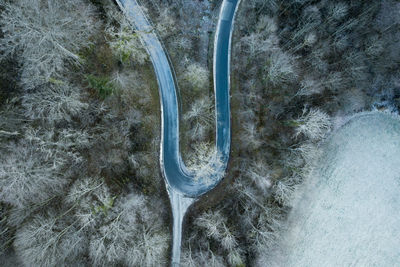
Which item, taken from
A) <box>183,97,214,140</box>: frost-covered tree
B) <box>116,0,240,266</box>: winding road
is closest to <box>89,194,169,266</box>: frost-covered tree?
<box>116,0,240,266</box>: winding road

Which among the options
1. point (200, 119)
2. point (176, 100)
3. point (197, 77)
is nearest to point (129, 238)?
point (200, 119)

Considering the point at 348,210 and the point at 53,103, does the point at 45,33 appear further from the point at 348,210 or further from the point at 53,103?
the point at 348,210

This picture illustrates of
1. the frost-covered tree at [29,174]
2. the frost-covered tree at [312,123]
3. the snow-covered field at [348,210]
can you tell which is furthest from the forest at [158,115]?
the snow-covered field at [348,210]

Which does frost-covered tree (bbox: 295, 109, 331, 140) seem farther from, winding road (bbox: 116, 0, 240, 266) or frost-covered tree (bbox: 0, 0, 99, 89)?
→ frost-covered tree (bbox: 0, 0, 99, 89)

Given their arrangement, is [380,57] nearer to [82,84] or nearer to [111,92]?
[111,92]

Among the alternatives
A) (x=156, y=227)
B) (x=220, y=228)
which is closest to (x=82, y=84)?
(x=156, y=227)
